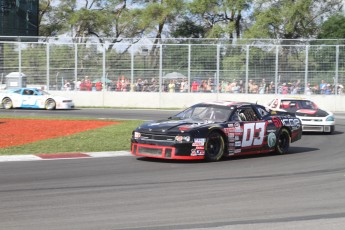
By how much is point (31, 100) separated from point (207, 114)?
861 inches

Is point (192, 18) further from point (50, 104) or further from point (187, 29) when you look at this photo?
point (50, 104)

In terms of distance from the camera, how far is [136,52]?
1561 inches

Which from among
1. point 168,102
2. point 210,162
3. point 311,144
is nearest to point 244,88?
point 168,102

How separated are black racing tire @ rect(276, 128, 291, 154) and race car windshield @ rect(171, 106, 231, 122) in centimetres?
180

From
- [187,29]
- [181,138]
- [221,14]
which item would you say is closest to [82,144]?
[181,138]

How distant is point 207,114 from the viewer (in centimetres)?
1397

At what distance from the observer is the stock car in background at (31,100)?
33906 millimetres

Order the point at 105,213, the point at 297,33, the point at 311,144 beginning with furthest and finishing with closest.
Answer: the point at 297,33
the point at 311,144
the point at 105,213

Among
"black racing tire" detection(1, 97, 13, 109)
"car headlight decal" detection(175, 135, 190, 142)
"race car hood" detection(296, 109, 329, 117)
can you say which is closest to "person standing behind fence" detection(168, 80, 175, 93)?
"black racing tire" detection(1, 97, 13, 109)

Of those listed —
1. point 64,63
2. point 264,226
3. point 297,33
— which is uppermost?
point 297,33

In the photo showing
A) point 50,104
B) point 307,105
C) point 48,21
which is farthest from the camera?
point 48,21

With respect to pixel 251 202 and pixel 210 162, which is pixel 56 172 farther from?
pixel 251 202

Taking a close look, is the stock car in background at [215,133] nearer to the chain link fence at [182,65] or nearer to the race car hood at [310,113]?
the race car hood at [310,113]

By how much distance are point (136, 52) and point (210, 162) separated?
27243 mm
